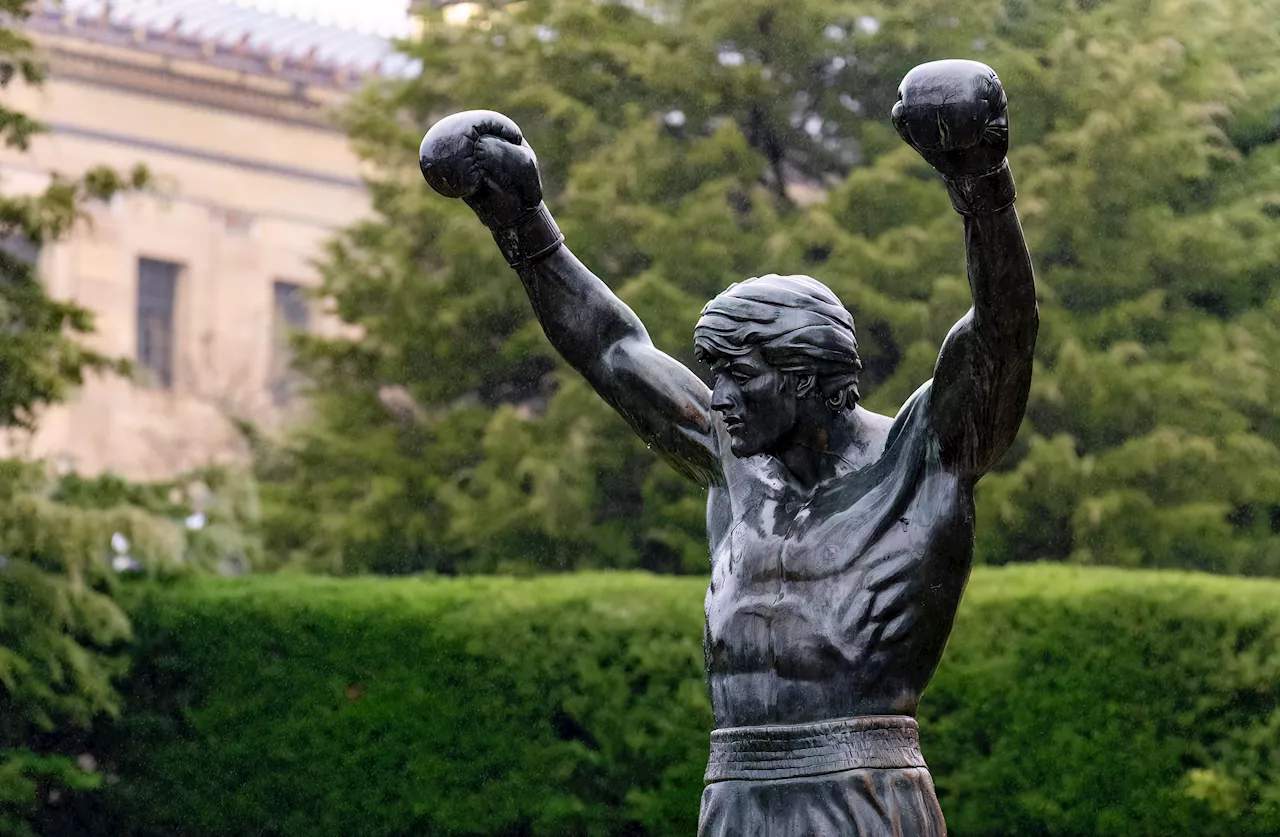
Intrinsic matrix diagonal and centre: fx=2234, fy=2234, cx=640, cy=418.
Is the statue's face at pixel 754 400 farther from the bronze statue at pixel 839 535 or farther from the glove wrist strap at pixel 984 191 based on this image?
the glove wrist strap at pixel 984 191

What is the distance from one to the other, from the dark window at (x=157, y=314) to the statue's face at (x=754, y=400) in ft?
114

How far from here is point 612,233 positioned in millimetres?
19562

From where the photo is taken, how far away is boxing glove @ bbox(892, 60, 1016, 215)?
11.8ft

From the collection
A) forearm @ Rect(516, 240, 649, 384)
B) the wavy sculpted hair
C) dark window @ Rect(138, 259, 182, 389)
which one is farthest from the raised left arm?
dark window @ Rect(138, 259, 182, 389)

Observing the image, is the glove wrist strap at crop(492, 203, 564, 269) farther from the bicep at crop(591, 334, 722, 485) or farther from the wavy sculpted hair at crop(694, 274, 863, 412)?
the wavy sculpted hair at crop(694, 274, 863, 412)

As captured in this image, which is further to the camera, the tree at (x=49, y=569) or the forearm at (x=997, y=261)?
the tree at (x=49, y=569)

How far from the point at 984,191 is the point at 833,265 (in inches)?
582

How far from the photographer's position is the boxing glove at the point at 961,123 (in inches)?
142

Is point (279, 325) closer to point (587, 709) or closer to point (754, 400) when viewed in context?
point (587, 709)

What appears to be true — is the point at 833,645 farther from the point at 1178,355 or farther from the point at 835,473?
the point at 1178,355

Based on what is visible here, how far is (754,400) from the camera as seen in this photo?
4.14 meters

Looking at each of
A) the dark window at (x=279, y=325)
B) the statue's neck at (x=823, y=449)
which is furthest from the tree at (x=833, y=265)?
the statue's neck at (x=823, y=449)

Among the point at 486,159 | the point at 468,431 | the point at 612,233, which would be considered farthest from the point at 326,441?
the point at 486,159

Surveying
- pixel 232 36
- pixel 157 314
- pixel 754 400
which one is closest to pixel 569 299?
pixel 754 400
